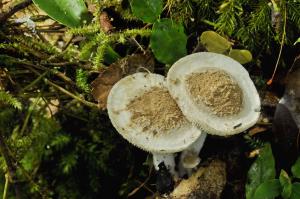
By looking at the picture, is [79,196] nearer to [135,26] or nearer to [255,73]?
[135,26]

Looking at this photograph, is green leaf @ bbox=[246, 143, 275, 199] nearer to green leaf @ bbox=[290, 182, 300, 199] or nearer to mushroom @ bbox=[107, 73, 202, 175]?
green leaf @ bbox=[290, 182, 300, 199]

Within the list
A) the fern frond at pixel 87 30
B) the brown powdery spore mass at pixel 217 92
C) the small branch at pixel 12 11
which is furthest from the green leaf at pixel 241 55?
the small branch at pixel 12 11

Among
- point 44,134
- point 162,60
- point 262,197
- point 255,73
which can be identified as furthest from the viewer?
point 44,134

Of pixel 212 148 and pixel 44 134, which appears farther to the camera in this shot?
pixel 44 134

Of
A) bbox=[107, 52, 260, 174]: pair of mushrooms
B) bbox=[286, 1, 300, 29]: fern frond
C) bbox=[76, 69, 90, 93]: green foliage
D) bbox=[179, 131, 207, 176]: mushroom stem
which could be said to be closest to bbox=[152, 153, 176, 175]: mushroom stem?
bbox=[179, 131, 207, 176]: mushroom stem

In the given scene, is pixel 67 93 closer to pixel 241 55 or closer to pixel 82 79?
pixel 82 79

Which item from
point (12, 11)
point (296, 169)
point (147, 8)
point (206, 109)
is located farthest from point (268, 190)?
point (12, 11)

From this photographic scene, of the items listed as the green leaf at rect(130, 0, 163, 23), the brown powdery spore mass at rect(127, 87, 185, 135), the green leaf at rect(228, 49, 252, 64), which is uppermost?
the green leaf at rect(130, 0, 163, 23)

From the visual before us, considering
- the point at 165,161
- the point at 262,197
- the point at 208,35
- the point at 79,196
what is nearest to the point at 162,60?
the point at 208,35
